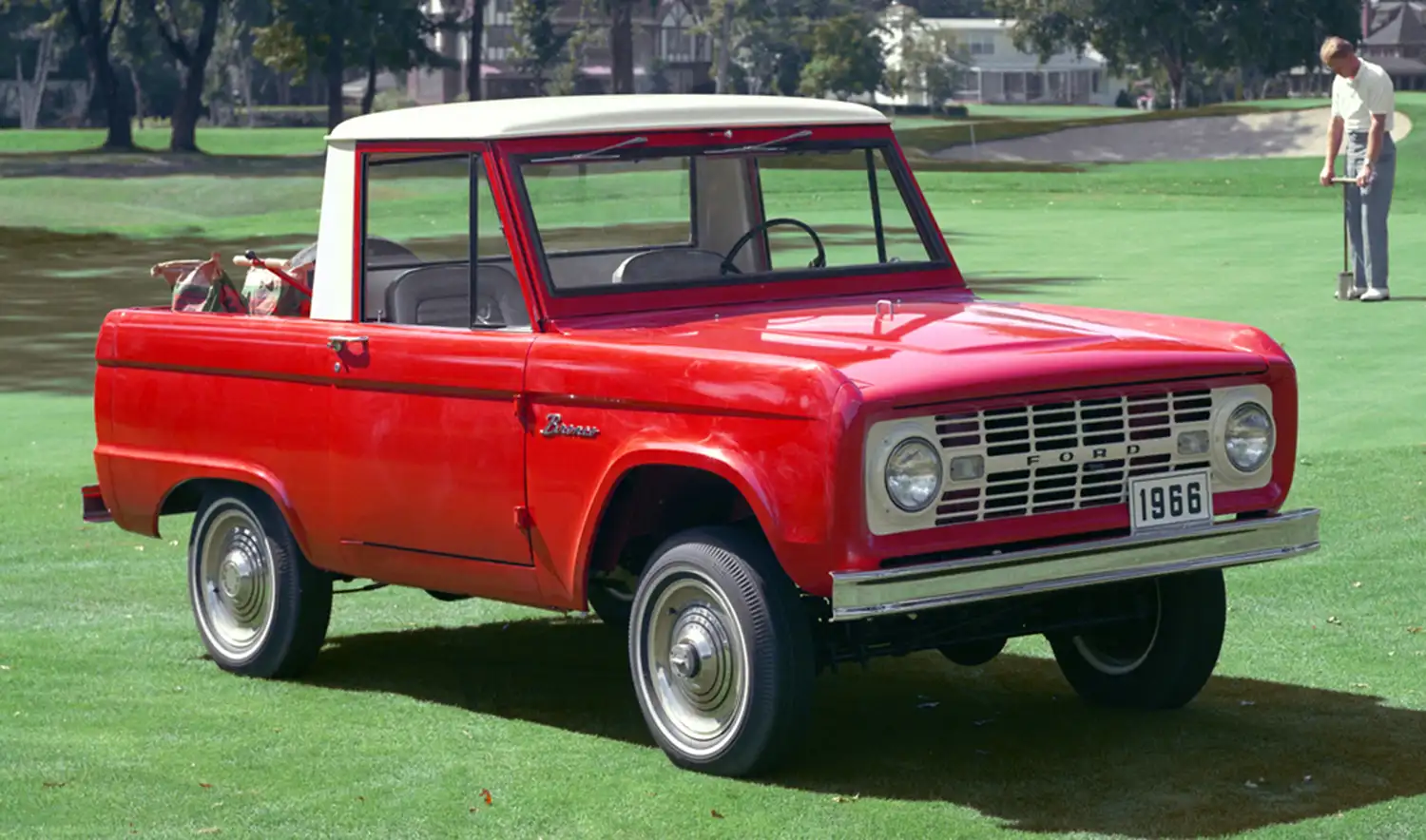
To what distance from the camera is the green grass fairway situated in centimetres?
611

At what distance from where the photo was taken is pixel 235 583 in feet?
27.1

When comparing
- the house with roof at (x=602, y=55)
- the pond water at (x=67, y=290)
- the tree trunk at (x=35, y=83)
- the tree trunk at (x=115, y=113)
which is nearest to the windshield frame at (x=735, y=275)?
the pond water at (x=67, y=290)

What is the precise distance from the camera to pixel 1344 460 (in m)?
12.1

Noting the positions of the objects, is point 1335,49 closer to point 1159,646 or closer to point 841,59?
point 1159,646

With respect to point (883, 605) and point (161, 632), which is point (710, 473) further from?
point (161, 632)

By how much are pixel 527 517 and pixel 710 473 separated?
0.65 meters

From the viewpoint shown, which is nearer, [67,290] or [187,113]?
[67,290]

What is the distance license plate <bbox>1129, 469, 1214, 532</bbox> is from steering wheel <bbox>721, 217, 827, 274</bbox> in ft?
5.73

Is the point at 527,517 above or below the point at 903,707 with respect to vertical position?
above

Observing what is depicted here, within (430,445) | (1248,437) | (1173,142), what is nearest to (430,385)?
(430,445)

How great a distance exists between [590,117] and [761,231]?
34.9 inches

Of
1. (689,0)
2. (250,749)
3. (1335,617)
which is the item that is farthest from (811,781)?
(689,0)

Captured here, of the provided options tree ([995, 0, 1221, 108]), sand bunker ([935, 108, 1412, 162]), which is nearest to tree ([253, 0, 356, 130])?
sand bunker ([935, 108, 1412, 162])

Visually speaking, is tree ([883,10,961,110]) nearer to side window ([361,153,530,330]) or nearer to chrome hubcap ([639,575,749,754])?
side window ([361,153,530,330])
